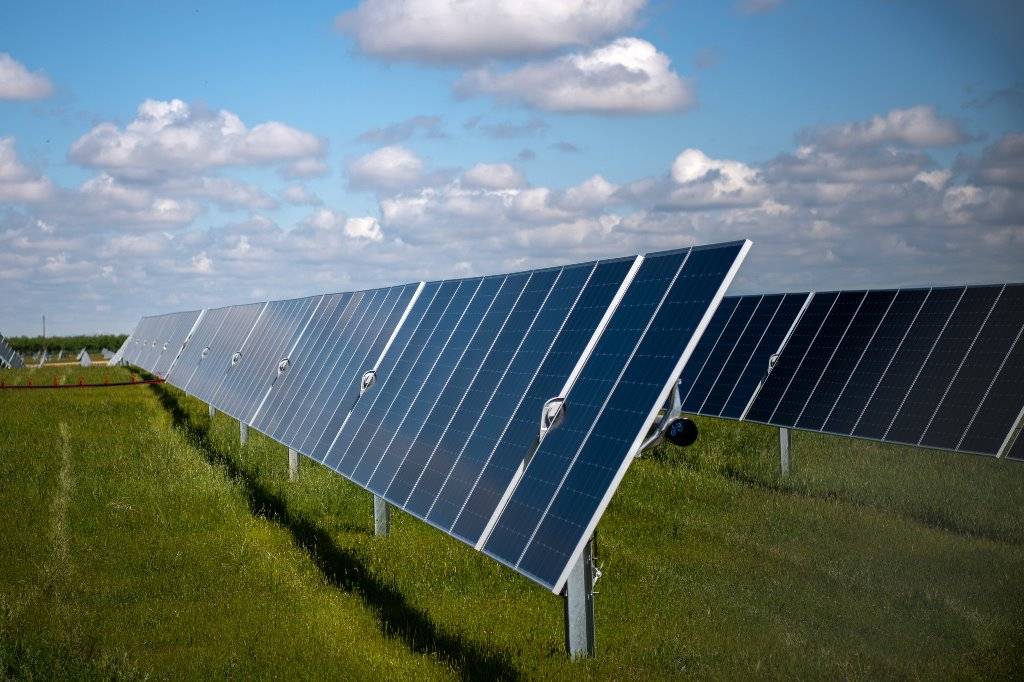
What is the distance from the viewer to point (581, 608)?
30.4 feet

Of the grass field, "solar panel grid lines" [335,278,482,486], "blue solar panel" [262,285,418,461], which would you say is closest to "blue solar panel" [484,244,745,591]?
the grass field

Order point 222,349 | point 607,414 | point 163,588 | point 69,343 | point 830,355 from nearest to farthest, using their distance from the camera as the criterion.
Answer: point 607,414
point 163,588
point 830,355
point 222,349
point 69,343

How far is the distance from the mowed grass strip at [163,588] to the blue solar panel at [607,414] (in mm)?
1560

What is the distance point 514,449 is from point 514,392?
3.17 ft

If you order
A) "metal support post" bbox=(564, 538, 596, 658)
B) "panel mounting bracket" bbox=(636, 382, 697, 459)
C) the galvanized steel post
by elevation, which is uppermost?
"panel mounting bracket" bbox=(636, 382, 697, 459)

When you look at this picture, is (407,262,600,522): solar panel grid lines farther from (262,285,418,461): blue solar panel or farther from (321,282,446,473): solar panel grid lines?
(262,285,418,461): blue solar panel

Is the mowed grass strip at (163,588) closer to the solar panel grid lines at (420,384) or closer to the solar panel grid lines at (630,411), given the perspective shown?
the solar panel grid lines at (420,384)

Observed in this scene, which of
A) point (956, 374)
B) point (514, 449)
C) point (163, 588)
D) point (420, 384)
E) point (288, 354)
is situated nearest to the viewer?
point (514, 449)

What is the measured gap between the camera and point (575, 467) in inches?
363

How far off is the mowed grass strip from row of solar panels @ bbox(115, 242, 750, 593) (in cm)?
142

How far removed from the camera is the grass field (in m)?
9.89

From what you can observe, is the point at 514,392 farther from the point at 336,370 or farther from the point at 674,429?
the point at 336,370

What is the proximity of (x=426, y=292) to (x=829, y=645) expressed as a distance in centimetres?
895

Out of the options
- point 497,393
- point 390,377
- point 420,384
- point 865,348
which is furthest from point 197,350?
point 497,393
